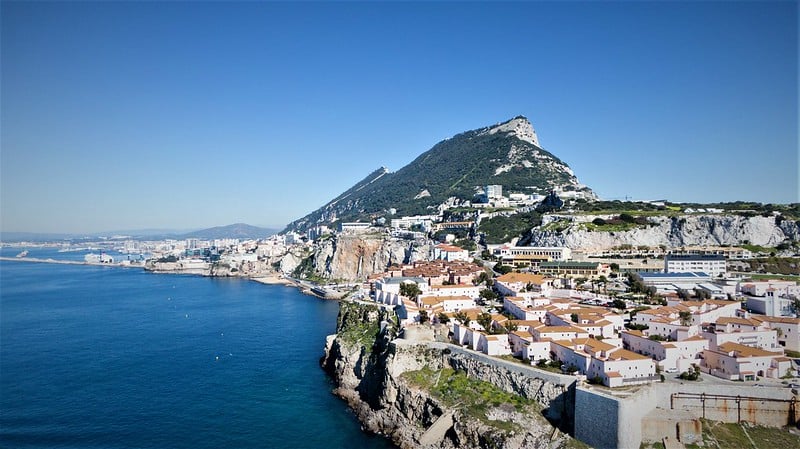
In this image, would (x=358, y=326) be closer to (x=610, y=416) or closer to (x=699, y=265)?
(x=610, y=416)

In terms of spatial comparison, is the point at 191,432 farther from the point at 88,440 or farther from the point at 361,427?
the point at 361,427

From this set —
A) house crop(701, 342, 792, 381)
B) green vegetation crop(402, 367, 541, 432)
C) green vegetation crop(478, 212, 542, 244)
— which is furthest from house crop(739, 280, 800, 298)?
green vegetation crop(478, 212, 542, 244)

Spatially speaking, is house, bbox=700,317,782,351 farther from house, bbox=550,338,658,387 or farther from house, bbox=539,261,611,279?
house, bbox=539,261,611,279

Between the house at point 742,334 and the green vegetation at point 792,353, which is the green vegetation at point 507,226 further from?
the green vegetation at point 792,353

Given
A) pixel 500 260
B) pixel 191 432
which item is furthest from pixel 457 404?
pixel 500 260

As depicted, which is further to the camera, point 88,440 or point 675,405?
point 88,440

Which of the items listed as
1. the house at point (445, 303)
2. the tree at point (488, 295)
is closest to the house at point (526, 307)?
the tree at point (488, 295)

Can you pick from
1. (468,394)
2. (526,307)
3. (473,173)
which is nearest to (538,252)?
(526,307)
